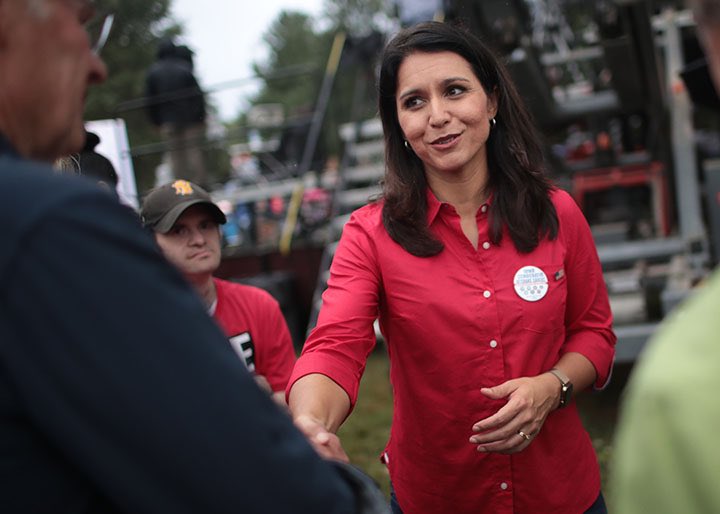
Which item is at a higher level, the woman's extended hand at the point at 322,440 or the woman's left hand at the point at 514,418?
the woman's extended hand at the point at 322,440

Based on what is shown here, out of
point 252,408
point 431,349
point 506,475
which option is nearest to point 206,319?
point 252,408

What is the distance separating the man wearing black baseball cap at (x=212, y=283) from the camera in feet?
9.98

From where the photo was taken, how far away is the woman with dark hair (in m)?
2.09

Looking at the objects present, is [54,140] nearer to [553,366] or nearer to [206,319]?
[206,319]

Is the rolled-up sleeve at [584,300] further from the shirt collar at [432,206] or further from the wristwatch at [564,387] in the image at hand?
the shirt collar at [432,206]

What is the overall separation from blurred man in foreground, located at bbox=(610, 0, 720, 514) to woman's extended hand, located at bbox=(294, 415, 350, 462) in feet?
2.36

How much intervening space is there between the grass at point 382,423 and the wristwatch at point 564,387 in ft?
8.70

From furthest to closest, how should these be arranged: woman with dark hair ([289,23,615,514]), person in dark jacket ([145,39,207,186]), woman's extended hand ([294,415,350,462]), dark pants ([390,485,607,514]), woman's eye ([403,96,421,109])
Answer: person in dark jacket ([145,39,207,186])
woman's eye ([403,96,421,109])
dark pants ([390,485,607,514])
woman with dark hair ([289,23,615,514])
woman's extended hand ([294,415,350,462])

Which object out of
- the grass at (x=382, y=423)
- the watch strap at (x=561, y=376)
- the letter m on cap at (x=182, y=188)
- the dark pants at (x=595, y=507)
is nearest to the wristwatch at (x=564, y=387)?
the watch strap at (x=561, y=376)

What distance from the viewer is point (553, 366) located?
2211 mm

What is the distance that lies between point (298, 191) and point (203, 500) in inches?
325

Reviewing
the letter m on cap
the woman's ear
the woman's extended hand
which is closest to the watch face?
the woman's extended hand

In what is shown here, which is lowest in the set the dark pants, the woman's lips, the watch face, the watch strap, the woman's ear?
the dark pants

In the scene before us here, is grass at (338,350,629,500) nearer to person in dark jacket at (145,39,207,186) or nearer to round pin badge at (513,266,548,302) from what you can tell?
round pin badge at (513,266,548,302)
